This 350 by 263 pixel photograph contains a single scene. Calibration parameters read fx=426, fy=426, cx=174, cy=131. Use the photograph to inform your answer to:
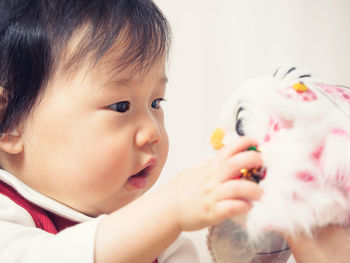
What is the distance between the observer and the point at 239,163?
14.8 inches

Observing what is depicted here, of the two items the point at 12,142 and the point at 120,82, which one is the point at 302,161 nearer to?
the point at 120,82

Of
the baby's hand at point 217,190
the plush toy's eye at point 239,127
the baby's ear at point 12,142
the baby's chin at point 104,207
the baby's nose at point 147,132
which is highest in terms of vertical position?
the plush toy's eye at point 239,127

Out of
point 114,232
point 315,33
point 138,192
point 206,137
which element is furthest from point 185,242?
point 315,33

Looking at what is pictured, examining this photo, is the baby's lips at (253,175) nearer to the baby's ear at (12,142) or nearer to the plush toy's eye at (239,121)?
the plush toy's eye at (239,121)

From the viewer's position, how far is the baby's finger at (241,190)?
0.36m

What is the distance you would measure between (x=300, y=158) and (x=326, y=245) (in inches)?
4.8

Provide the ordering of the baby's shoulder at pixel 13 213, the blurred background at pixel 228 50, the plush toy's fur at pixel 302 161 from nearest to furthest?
the plush toy's fur at pixel 302 161 < the baby's shoulder at pixel 13 213 < the blurred background at pixel 228 50

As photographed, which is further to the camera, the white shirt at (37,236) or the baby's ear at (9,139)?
the baby's ear at (9,139)

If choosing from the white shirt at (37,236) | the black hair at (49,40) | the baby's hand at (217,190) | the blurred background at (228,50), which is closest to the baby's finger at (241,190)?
the baby's hand at (217,190)

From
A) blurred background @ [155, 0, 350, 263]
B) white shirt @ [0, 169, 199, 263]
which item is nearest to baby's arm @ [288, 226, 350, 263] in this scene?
white shirt @ [0, 169, 199, 263]

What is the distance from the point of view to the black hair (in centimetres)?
56

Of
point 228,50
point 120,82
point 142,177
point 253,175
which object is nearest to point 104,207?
point 142,177

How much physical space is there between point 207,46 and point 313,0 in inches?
11.5

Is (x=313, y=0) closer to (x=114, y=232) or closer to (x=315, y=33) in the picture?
(x=315, y=33)
